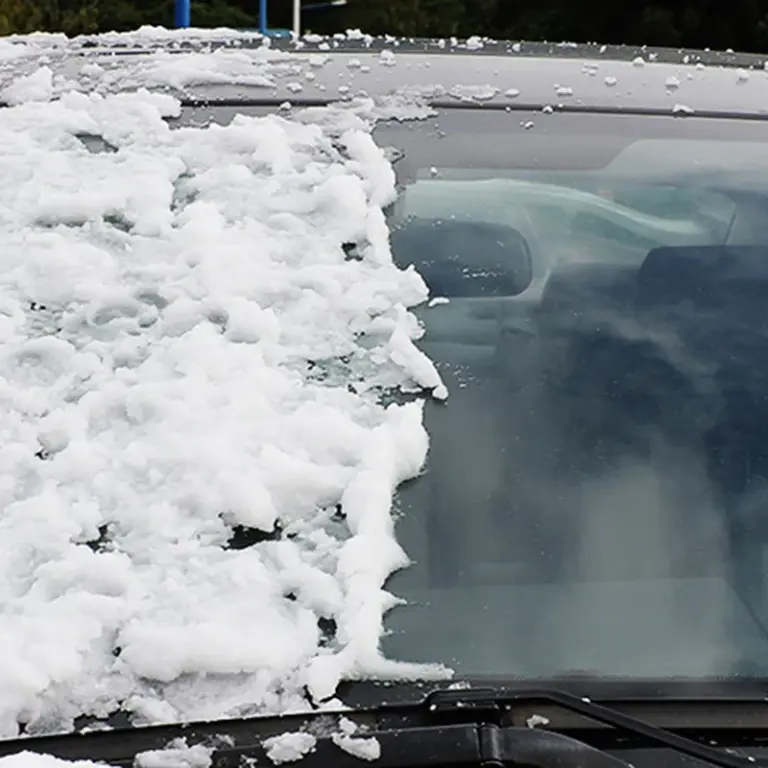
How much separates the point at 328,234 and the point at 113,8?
43.4 feet

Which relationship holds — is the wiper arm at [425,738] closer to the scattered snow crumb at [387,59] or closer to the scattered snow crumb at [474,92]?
the scattered snow crumb at [474,92]

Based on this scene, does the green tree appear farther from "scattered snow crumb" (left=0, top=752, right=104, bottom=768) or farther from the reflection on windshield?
"scattered snow crumb" (left=0, top=752, right=104, bottom=768)

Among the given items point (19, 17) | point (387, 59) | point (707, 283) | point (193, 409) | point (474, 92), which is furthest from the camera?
point (19, 17)

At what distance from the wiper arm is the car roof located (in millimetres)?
1040

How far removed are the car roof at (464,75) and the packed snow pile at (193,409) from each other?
0.10 metres

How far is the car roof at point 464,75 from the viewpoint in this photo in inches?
72.9

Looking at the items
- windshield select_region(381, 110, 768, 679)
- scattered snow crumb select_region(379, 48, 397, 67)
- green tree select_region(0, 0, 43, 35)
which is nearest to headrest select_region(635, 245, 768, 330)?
windshield select_region(381, 110, 768, 679)

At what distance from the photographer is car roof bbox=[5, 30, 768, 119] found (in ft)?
6.07

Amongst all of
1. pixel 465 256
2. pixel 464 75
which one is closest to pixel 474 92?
pixel 464 75

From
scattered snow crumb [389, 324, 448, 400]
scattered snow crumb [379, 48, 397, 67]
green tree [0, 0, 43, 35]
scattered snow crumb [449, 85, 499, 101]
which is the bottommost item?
green tree [0, 0, 43, 35]

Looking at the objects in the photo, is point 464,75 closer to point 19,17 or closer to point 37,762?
point 37,762

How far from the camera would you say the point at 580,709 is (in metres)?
1.07

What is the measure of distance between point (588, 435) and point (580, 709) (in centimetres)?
41

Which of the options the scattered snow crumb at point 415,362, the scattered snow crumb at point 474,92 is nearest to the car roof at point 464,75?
the scattered snow crumb at point 474,92
